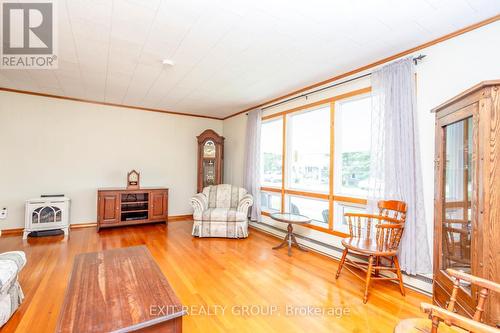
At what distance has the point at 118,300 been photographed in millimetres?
1372

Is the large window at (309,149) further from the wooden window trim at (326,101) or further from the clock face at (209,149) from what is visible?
the clock face at (209,149)

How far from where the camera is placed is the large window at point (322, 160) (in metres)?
3.07

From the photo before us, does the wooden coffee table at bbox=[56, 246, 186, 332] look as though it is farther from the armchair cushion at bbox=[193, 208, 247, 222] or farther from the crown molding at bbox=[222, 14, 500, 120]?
the crown molding at bbox=[222, 14, 500, 120]

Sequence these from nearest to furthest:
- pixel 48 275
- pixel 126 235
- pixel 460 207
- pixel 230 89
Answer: pixel 460 207
pixel 48 275
pixel 230 89
pixel 126 235

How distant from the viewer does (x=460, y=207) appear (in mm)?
1502

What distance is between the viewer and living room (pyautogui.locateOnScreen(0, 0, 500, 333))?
146 cm

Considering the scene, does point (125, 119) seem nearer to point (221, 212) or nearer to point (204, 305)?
point (221, 212)

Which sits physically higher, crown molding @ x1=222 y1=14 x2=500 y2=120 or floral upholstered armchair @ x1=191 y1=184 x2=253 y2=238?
crown molding @ x1=222 y1=14 x2=500 y2=120

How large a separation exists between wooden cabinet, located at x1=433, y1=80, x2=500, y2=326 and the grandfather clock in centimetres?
443

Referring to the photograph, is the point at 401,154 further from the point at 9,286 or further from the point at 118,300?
the point at 9,286

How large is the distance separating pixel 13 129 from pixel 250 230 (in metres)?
4.63

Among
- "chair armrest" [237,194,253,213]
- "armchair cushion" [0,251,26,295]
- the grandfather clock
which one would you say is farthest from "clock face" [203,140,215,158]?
"armchair cushion" [0,251,26,295]

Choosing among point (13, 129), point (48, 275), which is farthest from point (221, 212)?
point (13, 129)

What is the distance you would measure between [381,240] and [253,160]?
2.90 meters
